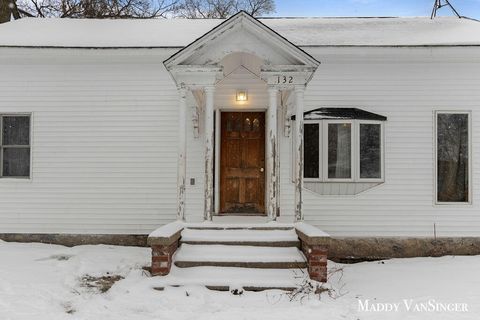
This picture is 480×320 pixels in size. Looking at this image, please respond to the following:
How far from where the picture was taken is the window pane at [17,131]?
9016 millimetres

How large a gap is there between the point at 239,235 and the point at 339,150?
3.17m

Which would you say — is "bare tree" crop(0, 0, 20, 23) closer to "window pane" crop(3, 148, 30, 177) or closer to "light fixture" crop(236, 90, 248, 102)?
"window pane" crop(3, 148, 30, 177)

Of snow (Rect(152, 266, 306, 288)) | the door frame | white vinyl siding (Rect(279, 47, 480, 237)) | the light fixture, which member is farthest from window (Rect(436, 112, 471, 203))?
snow (Rect(152, 266, 306, 288))

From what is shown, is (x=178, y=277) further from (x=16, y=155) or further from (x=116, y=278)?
(x=16, y=155)

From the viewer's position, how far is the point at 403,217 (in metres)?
8.70

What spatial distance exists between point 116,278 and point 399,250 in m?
5.63

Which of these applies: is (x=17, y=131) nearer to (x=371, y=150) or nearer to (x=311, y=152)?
(x=311, y=152)

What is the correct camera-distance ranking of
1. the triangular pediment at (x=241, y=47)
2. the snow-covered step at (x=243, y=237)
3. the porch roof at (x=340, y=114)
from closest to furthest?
the snow-covered step at (x=243, y=237), the triangular pediment at (x=241, y=47), the porch roof at (x=340, y=114)

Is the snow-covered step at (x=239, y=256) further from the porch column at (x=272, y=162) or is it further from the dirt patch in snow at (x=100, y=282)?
the dirt patch in snow at (x=100, y=282)

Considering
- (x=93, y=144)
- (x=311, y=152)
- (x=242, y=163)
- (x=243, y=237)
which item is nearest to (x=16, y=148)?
(x=93, y=144)

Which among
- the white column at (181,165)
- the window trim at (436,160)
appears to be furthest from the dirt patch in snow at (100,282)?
the window trim at (436,160)

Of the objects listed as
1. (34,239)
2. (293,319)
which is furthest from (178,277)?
(34,239)

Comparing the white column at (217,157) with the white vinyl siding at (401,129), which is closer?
the white vinyl siding at (401,129)

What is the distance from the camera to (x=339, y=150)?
879 centimetres
